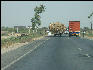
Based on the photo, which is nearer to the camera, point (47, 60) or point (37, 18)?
point (47, 60)

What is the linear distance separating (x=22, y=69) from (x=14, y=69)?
33 cm

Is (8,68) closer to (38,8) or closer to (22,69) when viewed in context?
(22,69)

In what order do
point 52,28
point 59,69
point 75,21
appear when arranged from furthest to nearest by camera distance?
point 52,28 → point 75,21 → point 59,69

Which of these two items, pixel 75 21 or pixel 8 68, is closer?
pixel 8 68

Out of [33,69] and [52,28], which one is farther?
[52,28]

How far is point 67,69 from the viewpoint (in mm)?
12547

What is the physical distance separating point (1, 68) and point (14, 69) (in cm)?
71

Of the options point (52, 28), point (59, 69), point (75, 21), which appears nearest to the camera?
point (59, 69)

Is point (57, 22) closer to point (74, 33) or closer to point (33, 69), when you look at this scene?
point (74, 33)

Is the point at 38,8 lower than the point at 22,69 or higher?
higher

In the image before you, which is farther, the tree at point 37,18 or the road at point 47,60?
the tree at point 37,18

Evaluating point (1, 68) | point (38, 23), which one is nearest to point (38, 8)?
point (38, 23)

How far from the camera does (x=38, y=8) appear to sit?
7844 centimetres

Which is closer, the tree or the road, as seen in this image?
the road
